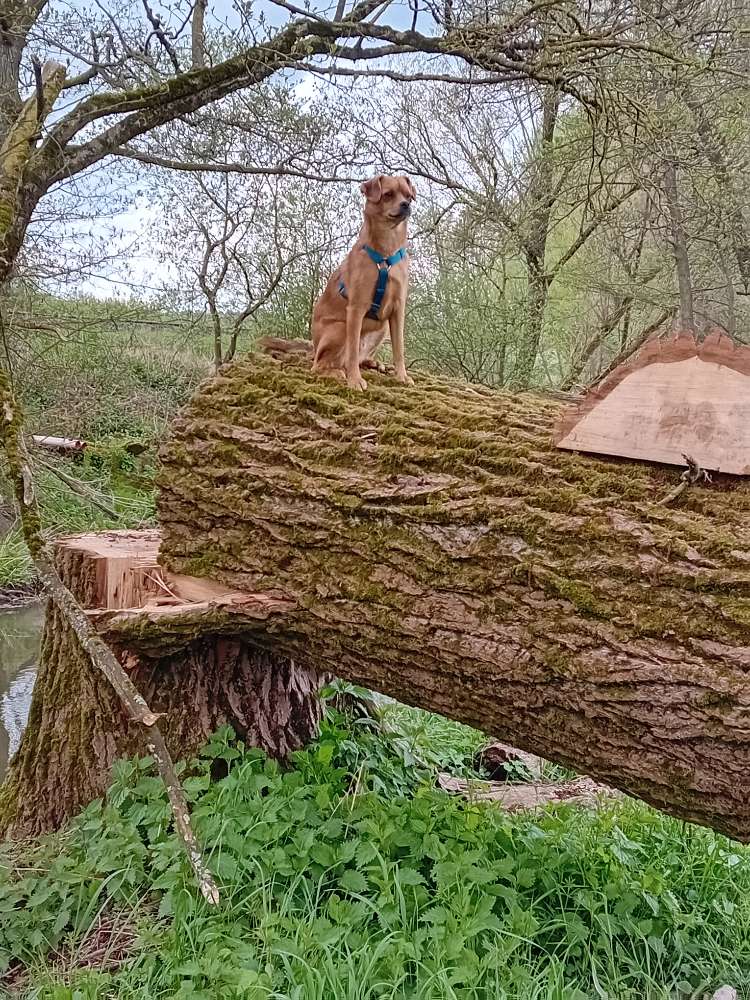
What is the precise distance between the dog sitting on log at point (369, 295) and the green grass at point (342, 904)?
5.35 ft

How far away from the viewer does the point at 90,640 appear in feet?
7.29

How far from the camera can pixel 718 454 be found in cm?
206

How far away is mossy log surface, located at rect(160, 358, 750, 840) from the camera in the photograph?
1.84 meters

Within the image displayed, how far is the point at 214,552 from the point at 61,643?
86 centimetres

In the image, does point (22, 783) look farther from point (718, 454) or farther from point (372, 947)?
point (718, 454)

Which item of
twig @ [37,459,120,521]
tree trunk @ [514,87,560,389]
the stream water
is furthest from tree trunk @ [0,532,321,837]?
tree trunk @ [514,87,560,389]

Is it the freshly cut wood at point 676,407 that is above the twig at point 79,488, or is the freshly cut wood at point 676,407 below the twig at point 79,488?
above

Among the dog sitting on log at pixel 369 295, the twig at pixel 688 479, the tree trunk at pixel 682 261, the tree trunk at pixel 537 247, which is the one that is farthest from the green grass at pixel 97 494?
the tree trunk at pixel 682 261

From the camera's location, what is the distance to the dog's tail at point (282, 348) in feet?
10.8

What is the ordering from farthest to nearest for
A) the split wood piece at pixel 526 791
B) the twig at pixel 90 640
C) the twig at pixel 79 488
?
the twig at pixel 79 488 → the split wood piece at pixel 526 791 → the twig at pixel 90 640

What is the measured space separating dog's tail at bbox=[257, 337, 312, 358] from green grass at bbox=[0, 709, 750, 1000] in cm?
166

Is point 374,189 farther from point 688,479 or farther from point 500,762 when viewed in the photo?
point 500,762

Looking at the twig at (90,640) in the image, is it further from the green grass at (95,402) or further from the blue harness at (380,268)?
the green grass at (95,402)

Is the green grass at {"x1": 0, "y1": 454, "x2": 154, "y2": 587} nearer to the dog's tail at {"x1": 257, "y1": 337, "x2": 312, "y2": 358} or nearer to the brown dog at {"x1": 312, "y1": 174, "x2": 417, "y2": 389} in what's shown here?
the dog's tail at {"x1": 257, "y1": 337, "x2": 312, "y2": 358}
